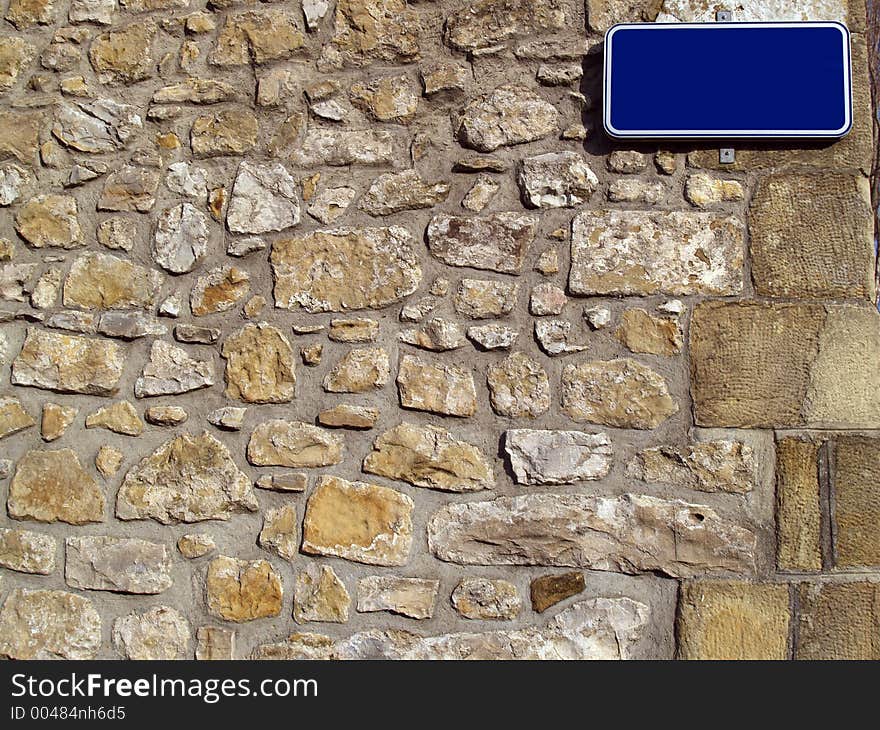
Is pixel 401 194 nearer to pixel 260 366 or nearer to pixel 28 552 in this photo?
pixel 260 366

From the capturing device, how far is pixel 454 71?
225 centimetres

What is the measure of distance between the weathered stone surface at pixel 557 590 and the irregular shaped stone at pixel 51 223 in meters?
1.52

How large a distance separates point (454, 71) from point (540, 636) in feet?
4.75

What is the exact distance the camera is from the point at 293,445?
7.11 ft

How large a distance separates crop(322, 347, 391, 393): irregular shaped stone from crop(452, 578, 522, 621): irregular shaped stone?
546mm

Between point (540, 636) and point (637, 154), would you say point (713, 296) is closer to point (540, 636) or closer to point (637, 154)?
point (637, 154)

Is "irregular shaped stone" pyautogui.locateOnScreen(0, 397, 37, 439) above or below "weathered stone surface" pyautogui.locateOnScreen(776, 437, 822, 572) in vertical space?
above

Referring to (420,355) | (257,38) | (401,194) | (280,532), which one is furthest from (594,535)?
(257,38)

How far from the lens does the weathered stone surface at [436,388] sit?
213 centimetres

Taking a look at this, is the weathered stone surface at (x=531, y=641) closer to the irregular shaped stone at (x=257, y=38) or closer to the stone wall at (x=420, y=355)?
the stone wall at (x=420, y=355)

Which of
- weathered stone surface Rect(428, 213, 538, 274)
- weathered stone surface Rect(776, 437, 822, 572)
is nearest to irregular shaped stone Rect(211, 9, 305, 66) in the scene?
weathered stone surface Rect(428, 213, 538, 274)

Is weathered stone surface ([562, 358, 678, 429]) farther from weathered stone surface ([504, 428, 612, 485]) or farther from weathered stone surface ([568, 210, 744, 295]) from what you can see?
weathered stone surface ([568, 210, 744, 295])

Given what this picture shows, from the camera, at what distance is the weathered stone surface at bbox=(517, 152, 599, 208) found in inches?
85.3
